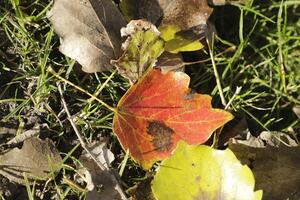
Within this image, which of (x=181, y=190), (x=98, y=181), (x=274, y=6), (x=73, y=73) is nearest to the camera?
(x=181, y=190)

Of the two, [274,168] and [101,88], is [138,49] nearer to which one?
[101,88]

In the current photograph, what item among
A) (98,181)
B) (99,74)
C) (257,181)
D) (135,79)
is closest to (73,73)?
(99,74)

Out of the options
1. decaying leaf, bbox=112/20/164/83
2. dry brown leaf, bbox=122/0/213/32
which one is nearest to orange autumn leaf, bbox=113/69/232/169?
decaying leaf, bbox=112/20/164/83

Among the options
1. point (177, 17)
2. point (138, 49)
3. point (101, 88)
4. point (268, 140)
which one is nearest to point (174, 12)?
point (177, 17)

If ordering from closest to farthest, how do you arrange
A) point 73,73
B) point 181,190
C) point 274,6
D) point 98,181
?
point 181,190, point 98,181, point 73,73, point 274,6

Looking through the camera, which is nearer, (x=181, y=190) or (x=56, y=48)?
(x=181, y=190)

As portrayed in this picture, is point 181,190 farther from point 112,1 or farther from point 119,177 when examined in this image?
point 112,1

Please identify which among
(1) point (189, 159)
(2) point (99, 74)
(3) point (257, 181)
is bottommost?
(3) point (257, 181)
